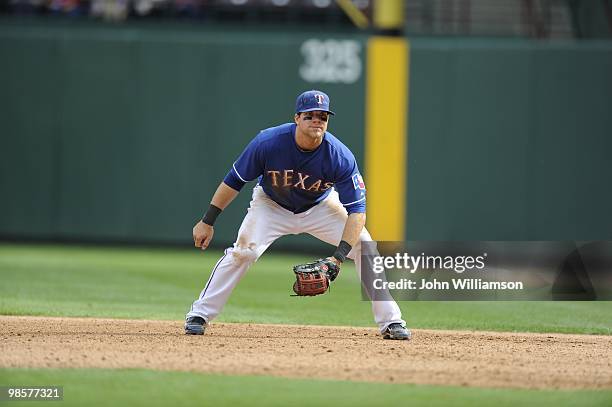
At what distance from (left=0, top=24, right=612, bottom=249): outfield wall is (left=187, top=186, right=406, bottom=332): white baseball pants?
24.7 ft

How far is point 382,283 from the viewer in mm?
7215

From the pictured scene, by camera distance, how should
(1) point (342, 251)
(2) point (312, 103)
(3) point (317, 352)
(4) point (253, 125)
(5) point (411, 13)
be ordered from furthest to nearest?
(5) point (411, 13)
(4) point (253, 125)
(1) point (342, 251)
(2) point (312, 103)
(3) point (317, 352)

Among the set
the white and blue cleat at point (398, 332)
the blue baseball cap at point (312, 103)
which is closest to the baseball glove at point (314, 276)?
the white and blue cleat at point (398, 332)

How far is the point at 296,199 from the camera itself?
24.0 feet

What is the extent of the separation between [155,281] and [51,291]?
4.87 ft

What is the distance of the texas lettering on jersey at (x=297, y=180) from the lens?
281 inches

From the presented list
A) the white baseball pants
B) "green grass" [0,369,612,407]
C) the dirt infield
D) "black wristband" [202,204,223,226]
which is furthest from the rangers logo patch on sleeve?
"green grass" [0,369,612,407]

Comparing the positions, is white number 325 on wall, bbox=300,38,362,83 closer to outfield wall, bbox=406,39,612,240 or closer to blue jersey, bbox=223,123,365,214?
outfield wall, bbox=406,39,612,240

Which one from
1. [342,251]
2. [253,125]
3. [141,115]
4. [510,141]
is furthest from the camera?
[141,115]

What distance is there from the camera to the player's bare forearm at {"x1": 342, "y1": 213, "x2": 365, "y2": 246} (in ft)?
23.2

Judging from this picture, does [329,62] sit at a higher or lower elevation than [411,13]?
lower

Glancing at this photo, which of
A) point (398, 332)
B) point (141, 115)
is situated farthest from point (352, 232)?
point (141, 115)

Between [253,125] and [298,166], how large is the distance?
831 centimetres

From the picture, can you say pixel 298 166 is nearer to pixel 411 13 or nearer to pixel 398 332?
pixel 398 332
